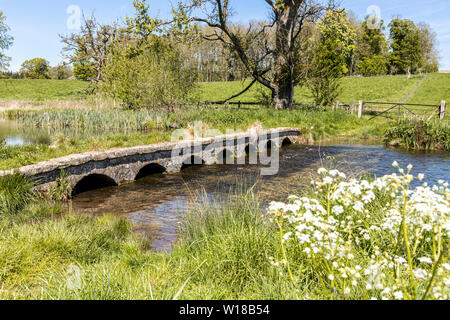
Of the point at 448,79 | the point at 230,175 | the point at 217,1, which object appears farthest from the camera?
the point at 448,79

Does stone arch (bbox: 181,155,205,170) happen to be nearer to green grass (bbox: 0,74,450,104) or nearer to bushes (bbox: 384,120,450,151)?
bushes (bbox: 384,120,450,151)

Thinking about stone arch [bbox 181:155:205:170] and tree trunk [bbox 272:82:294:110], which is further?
tree trunk [bbox 272:82:294:110]

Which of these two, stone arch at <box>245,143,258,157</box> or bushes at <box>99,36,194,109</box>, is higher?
bushes at <box>99,36,194,109</box>

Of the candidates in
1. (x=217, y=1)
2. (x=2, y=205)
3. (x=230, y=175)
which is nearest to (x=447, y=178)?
(x=230, y=175)

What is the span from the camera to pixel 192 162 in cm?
1087

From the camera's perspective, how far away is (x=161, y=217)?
6.14 meters

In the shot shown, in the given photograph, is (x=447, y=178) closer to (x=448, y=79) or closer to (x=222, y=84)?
(x=448, y=79)

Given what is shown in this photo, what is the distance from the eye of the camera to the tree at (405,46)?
55875mm

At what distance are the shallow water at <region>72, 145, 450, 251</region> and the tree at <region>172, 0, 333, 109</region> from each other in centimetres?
752

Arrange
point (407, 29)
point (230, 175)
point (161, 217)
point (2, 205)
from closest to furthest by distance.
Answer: point (2, 205) < point (161, 217) < point (230, 175) < point (407, 29)

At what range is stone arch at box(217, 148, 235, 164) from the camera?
448 inches

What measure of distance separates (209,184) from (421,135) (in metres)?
9.34

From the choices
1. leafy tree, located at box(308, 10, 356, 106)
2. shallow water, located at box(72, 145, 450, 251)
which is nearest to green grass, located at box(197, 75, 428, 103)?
leafy tree, located at box(308, 10, 356, 106)
